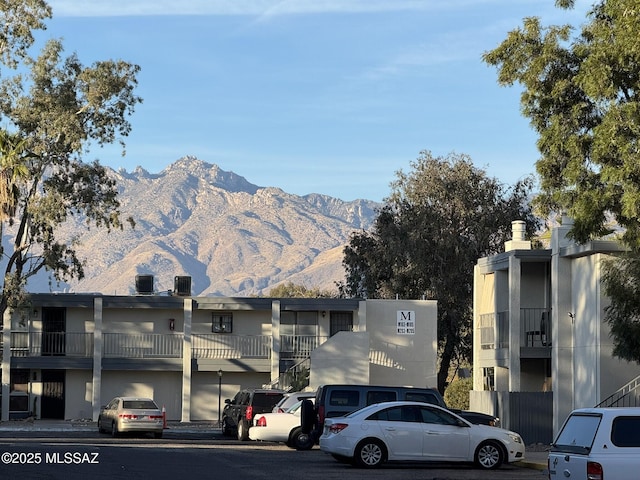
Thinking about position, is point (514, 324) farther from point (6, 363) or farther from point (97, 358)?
point (6, 363)

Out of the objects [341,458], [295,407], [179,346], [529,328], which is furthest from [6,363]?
[341,458]

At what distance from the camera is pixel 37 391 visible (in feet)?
182

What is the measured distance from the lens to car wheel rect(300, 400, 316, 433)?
99.6 ft

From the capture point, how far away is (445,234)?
6119 cm

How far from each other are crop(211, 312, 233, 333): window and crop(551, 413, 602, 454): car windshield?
39.9 m

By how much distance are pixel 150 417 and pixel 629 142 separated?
64.2ft

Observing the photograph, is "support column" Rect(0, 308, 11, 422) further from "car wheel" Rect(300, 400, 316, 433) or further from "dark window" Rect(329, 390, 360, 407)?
"dark window" Rect(329, 390, 360, 407)

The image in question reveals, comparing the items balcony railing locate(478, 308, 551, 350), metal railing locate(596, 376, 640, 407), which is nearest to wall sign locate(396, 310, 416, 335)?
balcony railing locate(478, 308, 551, 350)

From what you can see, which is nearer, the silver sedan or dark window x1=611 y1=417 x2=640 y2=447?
dark window x1=611 y1=417 x2=640 y2=447

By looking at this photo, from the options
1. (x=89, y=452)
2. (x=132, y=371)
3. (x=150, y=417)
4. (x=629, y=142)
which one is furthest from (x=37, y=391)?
(x=629, y=142)

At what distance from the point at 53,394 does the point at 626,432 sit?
4269cm

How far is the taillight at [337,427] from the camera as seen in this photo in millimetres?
25336

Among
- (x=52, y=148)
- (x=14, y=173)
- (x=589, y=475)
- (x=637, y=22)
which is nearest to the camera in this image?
(x=589, y=475)

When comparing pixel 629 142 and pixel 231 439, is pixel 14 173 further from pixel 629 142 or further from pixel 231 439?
pixel 629 142
